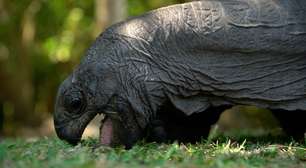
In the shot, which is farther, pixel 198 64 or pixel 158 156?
pixel 198 64

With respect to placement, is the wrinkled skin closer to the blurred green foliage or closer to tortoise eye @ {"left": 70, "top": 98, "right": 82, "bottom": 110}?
tortoise eye @ {"left": 70, "top": 98, "right": 82, "bottom": 110}

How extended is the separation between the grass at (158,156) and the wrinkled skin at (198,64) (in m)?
0.37

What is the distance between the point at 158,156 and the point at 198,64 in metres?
1.45

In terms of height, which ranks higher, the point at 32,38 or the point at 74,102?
the point at 32,38

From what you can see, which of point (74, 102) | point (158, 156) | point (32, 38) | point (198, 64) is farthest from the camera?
point (32, 38)

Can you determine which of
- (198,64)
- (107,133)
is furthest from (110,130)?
(198,64)

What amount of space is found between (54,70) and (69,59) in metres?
1.48

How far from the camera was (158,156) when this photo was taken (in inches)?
225

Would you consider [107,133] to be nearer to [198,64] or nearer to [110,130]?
[110,130]

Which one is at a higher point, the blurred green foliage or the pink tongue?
the blurred green foliage

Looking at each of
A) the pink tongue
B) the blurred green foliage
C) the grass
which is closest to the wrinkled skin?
the pink tongue

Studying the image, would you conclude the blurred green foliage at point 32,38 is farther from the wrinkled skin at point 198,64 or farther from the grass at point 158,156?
the grass at point 158,156

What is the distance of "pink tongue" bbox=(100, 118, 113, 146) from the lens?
675cm

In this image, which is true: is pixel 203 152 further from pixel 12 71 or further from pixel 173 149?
pixel 12 71
